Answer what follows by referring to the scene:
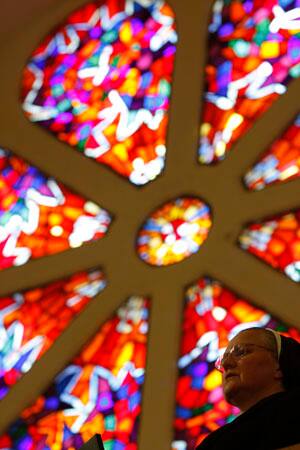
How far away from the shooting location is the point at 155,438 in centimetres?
483

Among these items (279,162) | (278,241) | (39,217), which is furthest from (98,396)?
(279,162)

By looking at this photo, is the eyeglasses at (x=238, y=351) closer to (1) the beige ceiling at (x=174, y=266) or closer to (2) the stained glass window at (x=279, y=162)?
(1) the beige ceiling at (x=174, y=266)

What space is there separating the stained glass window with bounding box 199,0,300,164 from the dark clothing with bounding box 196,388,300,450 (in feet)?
8.98

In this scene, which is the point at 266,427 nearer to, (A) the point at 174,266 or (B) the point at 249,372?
(B) the point at 249,372

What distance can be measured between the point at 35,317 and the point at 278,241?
1.10 metres

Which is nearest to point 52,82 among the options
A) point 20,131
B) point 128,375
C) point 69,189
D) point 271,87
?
point 20,131

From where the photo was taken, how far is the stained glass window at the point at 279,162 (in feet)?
17.5

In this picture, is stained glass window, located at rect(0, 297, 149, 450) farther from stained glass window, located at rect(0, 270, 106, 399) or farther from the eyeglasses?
the eyeglasses

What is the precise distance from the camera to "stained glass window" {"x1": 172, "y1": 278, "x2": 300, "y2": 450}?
4824 mm

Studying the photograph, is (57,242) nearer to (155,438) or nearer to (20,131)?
(20,131)

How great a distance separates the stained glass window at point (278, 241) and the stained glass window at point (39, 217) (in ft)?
2.37

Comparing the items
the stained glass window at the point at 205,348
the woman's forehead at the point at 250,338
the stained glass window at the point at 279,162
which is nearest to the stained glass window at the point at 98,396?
the stained glass window at the point at 205,348

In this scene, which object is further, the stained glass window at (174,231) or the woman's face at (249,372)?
the stained glass window at (174,231)

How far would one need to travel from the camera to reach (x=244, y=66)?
5.71 metres
